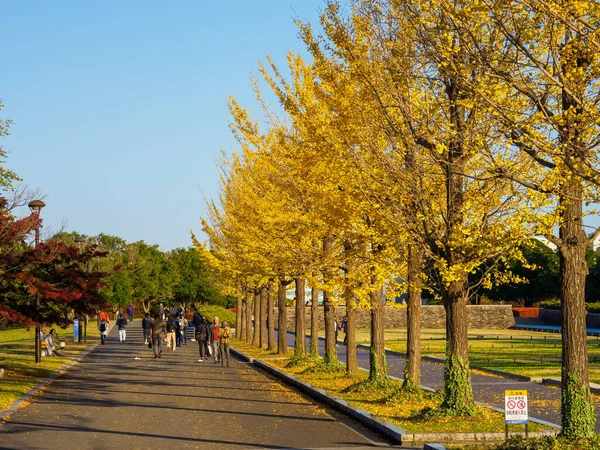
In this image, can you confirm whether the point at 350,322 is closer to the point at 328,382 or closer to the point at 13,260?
the point at 328,382

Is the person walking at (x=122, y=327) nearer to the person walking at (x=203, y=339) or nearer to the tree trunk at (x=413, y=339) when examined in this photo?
the person walking at (x=203, y=339)

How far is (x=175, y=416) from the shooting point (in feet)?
60.1

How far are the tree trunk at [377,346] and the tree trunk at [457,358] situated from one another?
16.1 ft

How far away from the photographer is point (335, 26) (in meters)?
16.2

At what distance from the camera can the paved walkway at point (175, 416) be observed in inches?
583

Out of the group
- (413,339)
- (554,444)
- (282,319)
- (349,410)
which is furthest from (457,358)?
(282,319)

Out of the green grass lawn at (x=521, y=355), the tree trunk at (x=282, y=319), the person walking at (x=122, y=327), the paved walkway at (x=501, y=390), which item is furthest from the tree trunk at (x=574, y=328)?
the person walking at (x=122, y=327)

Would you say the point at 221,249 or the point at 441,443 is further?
the point at 221,249

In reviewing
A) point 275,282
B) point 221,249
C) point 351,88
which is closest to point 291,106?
point 351,88

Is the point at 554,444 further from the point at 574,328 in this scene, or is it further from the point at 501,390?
the point at 501,390

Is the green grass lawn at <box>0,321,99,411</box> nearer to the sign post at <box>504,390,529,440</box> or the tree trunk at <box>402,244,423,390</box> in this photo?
the tree trunk at <box>402,244,423,390</box>

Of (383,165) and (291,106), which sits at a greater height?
(291,106)

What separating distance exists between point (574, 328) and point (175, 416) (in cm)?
851

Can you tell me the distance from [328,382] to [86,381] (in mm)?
7419
